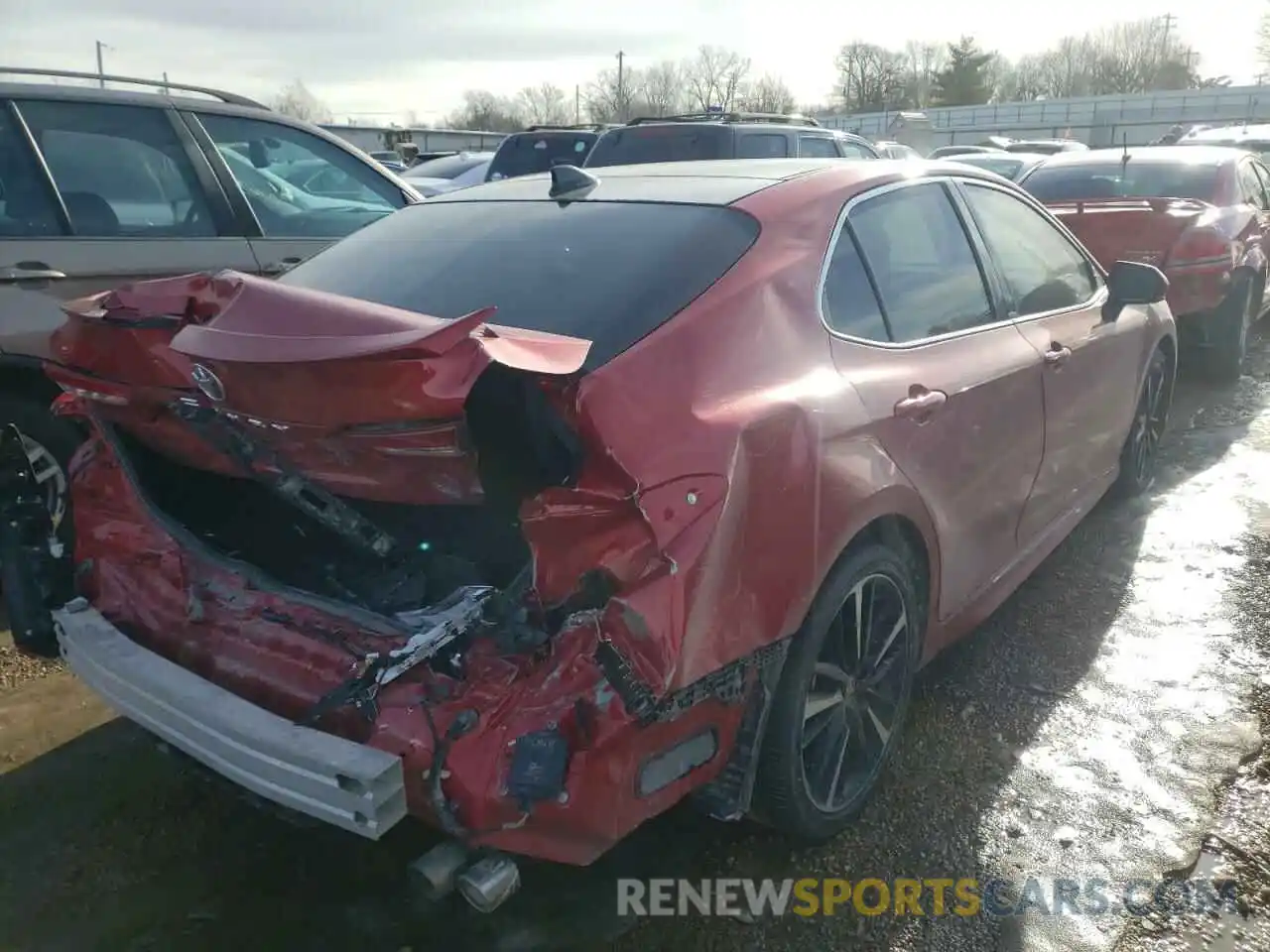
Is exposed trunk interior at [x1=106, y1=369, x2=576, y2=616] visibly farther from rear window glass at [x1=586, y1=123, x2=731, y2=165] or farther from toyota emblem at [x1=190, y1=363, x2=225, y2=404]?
rear window glass at [x1=586, y1=123, x2=731, y2=165]

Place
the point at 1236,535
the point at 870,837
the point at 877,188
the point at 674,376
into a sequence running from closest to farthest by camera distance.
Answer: the point at 674,376
the point at 870,837
the point at 877,188
the point at 1236,535

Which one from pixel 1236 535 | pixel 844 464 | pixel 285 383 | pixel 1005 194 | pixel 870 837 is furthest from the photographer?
pixel 1236 535

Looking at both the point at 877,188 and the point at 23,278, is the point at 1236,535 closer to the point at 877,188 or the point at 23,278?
the point at 877,188

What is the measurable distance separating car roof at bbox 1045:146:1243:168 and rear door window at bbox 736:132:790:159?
227 cm

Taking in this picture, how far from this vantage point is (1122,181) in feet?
27.6

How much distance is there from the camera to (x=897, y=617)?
9.66 ft

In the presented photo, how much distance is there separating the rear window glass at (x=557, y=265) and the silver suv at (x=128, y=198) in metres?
1.52

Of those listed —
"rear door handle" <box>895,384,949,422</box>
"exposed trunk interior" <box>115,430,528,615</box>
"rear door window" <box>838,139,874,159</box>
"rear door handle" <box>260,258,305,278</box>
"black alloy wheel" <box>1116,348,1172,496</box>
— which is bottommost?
"black alloy wheel" <box>1116,348,1172,496</box>

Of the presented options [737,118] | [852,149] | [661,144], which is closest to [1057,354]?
[661,144]

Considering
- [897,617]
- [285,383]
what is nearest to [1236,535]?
[897,617]

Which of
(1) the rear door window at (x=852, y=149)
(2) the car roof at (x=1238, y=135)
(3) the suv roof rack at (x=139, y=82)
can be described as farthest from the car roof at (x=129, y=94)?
(2) the car roof at (x=1238, y=135)

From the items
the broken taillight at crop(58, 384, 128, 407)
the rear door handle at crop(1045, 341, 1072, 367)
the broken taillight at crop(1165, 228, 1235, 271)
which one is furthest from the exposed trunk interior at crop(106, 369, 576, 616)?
the broken taillight at crop(1165, 228, 1235, 271)

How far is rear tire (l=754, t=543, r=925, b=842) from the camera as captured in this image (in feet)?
8.28

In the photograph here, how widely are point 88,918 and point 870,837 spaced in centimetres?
200
